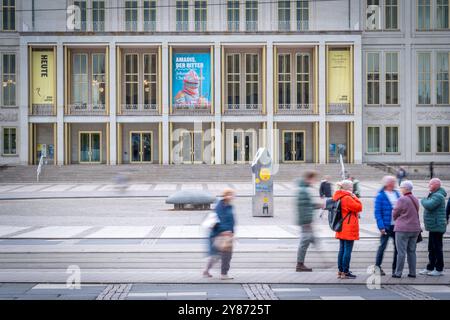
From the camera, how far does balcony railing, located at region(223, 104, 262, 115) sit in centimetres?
5353

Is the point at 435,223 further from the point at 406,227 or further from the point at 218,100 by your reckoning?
the point at 218,100

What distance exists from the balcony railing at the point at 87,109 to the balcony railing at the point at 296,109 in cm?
1520

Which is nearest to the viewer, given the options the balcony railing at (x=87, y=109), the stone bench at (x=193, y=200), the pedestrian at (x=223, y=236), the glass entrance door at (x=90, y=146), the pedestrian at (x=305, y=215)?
the pedestrian at (x=223, y=236)

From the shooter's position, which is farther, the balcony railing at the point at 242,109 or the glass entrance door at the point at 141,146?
the glass entrance door at the point at 141,146

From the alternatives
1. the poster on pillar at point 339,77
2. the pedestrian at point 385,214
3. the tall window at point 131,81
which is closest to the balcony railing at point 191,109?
the tall window at point 131,81

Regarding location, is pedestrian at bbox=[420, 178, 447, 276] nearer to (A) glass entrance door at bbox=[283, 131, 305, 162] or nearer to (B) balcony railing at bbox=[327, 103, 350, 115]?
(B) balcony railing at bbox=[327, 103, 350, 115]

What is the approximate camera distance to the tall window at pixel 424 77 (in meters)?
53.6

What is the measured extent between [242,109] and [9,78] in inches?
793

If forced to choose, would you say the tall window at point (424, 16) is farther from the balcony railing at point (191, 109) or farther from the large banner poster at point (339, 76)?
the balcony railing at point (191, 109)

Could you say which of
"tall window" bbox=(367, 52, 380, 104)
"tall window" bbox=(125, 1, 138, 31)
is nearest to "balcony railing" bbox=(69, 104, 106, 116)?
"tall window" bbox=(125, 1, 138, 31)

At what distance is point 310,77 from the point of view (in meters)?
54.2

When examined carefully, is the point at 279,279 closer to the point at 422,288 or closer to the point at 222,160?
the point at 422,288

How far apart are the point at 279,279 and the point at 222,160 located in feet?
138

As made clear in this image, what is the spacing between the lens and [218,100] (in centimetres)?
5238
